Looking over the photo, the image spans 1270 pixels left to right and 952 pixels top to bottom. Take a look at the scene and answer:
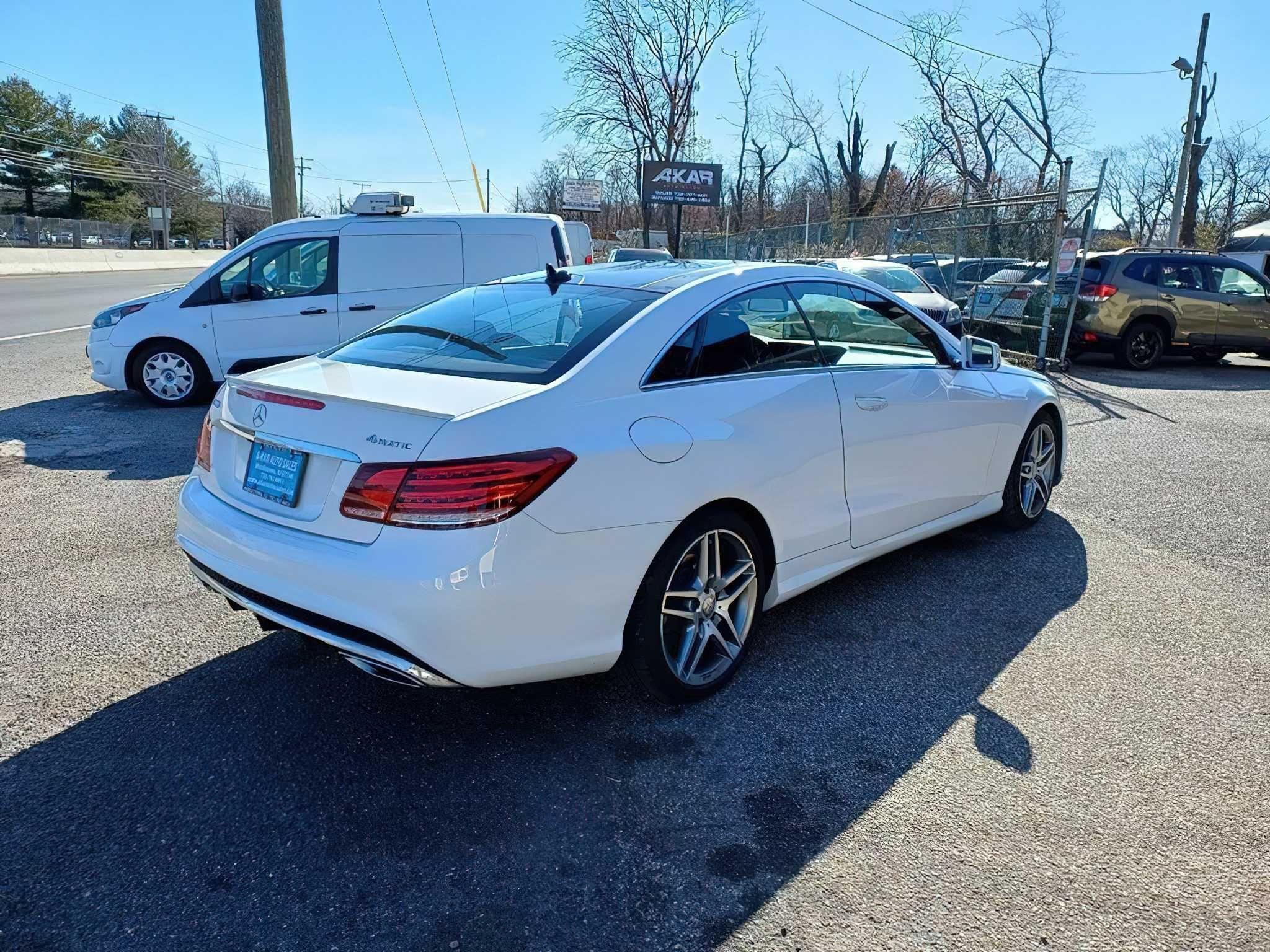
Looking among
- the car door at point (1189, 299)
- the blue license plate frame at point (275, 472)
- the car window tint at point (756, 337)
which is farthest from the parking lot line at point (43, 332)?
the car door at point (1189, 299)

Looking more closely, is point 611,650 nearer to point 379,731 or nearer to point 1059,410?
point 379,731

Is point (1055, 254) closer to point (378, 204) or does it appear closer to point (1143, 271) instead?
point (1143, 271)

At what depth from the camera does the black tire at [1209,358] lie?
44.9 feet

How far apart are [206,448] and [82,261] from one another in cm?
4017

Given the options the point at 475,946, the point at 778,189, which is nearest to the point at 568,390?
the point at 475,946

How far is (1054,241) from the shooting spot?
38.8ft

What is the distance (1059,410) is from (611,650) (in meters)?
3.71

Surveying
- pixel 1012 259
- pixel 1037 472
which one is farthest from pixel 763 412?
pixel 1012 259

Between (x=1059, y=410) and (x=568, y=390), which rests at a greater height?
(x=568, y=390)

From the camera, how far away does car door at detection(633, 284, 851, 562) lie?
294 centimetres

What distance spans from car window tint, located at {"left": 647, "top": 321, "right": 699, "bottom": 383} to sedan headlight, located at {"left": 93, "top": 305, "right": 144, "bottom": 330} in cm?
737

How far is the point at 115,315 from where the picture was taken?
8453mm

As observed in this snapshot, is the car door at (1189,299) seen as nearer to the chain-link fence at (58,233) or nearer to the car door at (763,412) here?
the car door at (763,412)

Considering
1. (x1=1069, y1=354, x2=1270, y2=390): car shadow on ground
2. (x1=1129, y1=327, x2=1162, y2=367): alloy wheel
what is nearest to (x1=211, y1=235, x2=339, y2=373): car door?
(x1=1069, y1=354, x2=1270, y2=390): car shadow on ground
